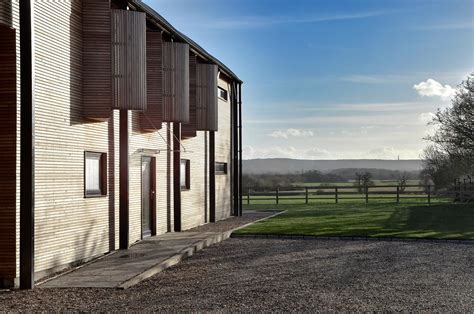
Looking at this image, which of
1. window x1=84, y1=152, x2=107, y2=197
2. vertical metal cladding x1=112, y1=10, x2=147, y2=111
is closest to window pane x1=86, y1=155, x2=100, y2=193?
window x1=84, y1=152, x2=107, y2=197

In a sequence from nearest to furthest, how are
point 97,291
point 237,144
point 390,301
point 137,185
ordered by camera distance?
point 390,301 < point 97,291 < point 137,185 < point 237,144

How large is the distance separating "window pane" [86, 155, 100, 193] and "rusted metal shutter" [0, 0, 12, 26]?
3502mm

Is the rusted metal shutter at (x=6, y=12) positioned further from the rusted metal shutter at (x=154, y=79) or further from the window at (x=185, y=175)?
the window at (x=185, y=175)

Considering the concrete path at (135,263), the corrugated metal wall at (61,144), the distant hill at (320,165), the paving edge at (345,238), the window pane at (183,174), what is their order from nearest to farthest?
1. the concrete path at (135,263)
2. the corrugated metal wall at (61,144)
3. the paving edge at (345,238)
4. the window pane at (183,174)
5. the distant hill at (320,165)

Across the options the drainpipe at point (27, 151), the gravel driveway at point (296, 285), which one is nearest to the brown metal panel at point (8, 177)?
the drainpipe at point (27, 151)

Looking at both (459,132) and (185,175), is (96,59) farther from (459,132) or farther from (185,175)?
(459,132)

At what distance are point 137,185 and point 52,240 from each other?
4576 millimetres

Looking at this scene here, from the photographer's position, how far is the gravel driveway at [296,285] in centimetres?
782

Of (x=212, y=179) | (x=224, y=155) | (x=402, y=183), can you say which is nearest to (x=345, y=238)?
(x=212, y=179)

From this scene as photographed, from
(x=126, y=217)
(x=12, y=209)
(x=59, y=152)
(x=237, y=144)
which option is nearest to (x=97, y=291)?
(x=12, y=209)

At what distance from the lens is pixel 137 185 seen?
14.6 metres

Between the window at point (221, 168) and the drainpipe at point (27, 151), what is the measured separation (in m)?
13.9

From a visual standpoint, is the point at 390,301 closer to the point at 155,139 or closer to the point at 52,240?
the point at 52,240

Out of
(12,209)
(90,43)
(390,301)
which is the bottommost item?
(390,301)
